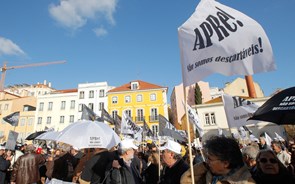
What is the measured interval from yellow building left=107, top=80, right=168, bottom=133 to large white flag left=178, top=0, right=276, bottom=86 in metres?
43.4

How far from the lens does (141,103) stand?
48.1 m

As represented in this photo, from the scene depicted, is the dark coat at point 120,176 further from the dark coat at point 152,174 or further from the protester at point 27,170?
the protester at point 27,170

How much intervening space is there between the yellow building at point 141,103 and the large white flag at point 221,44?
142 feet

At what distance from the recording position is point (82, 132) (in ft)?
17.0

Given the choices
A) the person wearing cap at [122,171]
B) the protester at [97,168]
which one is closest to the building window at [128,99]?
the protester at [97,168]

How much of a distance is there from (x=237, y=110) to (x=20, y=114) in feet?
→ 178

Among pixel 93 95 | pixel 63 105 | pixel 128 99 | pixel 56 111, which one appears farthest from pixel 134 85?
pixel 56 111

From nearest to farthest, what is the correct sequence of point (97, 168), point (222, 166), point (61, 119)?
point (222, 166), point (97, 168), point (61, 119)

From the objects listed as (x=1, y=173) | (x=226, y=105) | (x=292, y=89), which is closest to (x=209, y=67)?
(x=292, y=89)

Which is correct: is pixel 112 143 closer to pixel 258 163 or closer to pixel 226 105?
pixel 258 163

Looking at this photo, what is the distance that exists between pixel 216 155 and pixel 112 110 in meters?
46.9

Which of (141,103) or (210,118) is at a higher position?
(141,103)

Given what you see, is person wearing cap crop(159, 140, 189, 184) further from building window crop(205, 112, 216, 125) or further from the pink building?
the pink building

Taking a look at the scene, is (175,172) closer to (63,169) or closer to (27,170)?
(63,169)
